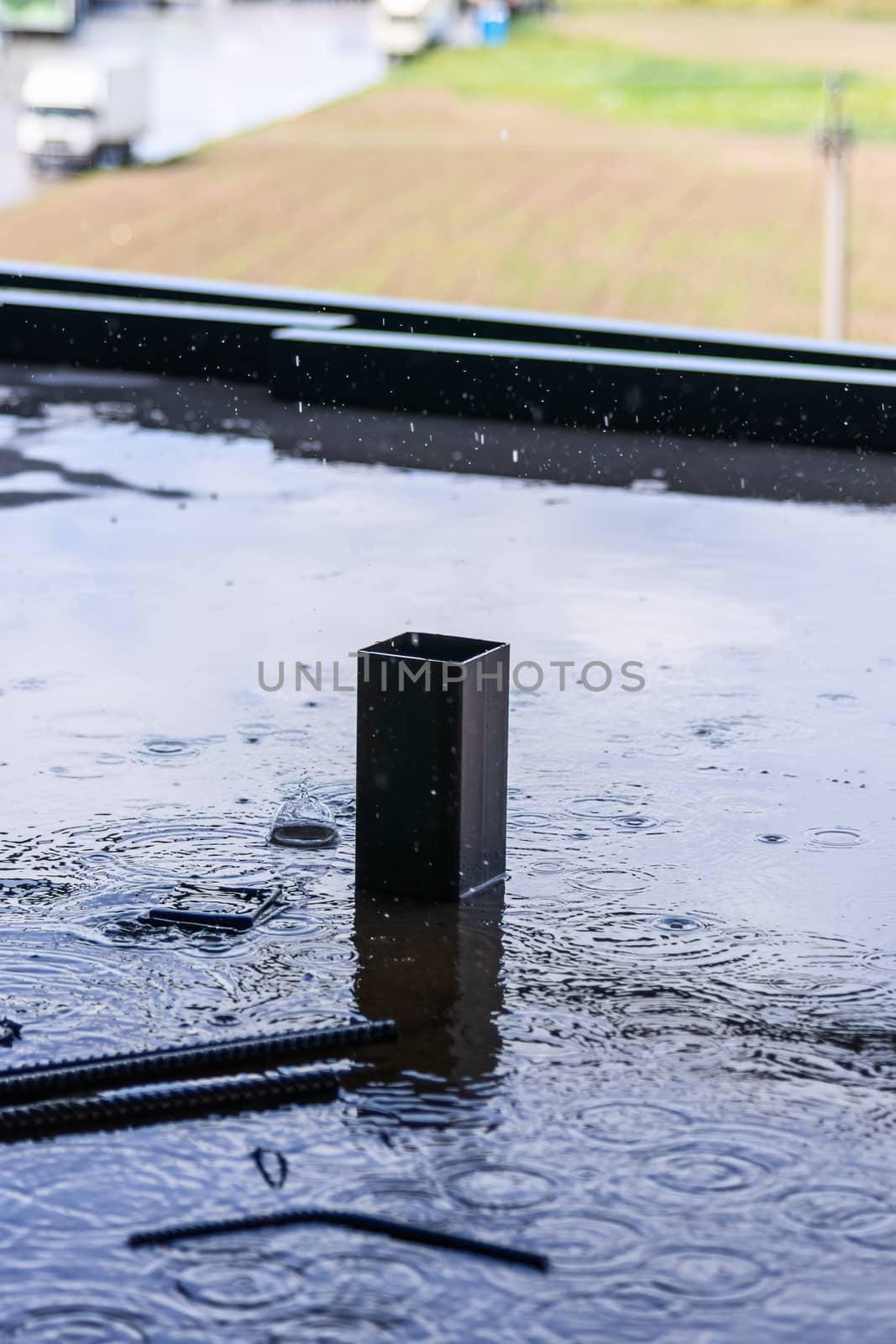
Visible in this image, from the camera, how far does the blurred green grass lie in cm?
9775

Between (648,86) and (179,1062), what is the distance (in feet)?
342

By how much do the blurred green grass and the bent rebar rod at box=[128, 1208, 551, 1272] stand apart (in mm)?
92235

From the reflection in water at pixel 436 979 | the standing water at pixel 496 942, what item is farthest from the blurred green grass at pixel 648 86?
the reflection in water at pixel 436 979

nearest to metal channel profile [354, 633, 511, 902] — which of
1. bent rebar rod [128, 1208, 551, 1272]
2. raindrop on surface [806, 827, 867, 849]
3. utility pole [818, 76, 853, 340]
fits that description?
raindrop on surface [806, 827, 867, 849]

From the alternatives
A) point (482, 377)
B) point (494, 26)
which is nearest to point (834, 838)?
point (482, 377)

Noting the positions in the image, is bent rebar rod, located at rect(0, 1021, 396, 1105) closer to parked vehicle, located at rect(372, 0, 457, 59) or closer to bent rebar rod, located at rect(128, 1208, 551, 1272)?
bent rebar rod, located at rect(128, 1208, 551, 1272)

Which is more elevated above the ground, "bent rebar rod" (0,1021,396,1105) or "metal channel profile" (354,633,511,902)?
"metal channel profile" (354,633,511,902)

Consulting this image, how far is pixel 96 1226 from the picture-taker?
13.4 ft

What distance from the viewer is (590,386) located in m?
12.5

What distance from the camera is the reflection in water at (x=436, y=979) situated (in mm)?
4820

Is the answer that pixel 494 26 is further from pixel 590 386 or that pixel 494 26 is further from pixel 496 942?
pixel 496 942

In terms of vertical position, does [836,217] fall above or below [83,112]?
below

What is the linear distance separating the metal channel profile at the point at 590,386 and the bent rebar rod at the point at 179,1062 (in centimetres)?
782

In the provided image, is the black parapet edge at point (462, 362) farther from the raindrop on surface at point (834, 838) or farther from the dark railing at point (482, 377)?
the raindrop on surface at point (834, 838)
